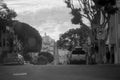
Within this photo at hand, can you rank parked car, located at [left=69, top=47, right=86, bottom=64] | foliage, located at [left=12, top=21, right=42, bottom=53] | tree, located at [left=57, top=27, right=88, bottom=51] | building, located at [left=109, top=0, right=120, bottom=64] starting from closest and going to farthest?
parked car, located at [left=69, top=47, right=86, bottom=64]
building, located at [left=109, top=0, right=120, bottom=64]
foliage, located at [left=12, top=21, right=42, bottom=53]
tree, located at [left=57, top=27, right=88, bottom=51]

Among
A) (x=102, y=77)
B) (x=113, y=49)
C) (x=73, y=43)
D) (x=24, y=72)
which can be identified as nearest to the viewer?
(x=102, y=77)

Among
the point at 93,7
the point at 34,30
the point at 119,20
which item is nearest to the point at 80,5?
the point at 93,7

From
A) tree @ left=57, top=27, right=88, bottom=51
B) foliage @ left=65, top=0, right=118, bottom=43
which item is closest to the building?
foliage @ left=65, top=0, right=118, bottom=43

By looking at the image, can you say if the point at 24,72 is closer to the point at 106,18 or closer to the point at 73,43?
the point at 106,18

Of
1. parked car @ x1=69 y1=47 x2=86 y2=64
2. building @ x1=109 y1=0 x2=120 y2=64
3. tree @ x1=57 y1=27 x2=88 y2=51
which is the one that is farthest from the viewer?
tree @ x1=57 y1=27 x2=88 y2=51

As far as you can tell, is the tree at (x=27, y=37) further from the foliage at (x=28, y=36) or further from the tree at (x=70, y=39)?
the tree at (x=70, y=39)

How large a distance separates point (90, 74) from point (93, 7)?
24053 mm

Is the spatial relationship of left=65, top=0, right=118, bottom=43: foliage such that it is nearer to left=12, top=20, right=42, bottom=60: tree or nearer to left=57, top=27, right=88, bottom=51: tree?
left=12, top=20, right=42, bottom=60: tree

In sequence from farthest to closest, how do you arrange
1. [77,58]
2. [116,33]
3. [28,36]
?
[28,36], [116,33], [77,58]

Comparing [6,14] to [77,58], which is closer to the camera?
[77,58]

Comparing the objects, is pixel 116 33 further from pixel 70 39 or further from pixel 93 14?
pixel 70 39

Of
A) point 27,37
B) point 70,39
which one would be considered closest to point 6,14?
point 27,37

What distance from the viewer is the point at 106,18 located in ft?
117

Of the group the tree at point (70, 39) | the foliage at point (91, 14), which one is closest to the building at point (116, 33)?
the foliage at point (91, 14)
